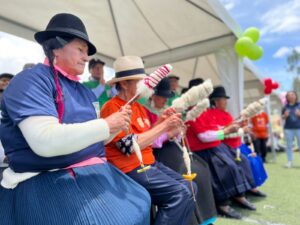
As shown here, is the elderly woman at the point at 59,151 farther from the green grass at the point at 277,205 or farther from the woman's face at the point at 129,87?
the green grass at the point at 277,205

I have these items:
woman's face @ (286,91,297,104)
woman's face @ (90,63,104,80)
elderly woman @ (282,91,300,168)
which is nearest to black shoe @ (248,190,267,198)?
woman's face @ (90,63,104,80)

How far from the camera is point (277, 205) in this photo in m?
3.71

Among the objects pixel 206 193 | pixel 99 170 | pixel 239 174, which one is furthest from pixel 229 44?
pixel 99 170

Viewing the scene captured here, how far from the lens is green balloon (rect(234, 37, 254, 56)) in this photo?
428 centimetres

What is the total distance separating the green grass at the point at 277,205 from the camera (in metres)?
3.14

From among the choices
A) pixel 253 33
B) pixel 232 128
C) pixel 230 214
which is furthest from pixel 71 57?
pixel 253 33

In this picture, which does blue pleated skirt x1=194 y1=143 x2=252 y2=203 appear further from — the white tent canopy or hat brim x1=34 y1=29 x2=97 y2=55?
hat brim x1=34 y1=29 x2=97 y2=55

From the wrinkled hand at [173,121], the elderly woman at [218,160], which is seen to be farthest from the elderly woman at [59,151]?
the elderly woman at [218,160]

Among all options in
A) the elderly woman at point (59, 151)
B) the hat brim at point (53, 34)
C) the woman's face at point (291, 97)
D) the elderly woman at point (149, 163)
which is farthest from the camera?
the woman's face at point (291, 97)

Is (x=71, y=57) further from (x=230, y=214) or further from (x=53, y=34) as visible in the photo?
(x=230, y=214)

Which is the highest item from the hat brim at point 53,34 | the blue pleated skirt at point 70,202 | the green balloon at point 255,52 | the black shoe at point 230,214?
the green balloon at point 255,52

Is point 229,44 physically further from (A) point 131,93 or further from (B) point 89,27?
(A) point 131,93

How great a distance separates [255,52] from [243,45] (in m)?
0.38

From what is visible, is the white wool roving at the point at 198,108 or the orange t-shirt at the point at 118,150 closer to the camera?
the orange t-shirt at the point at 118,150
